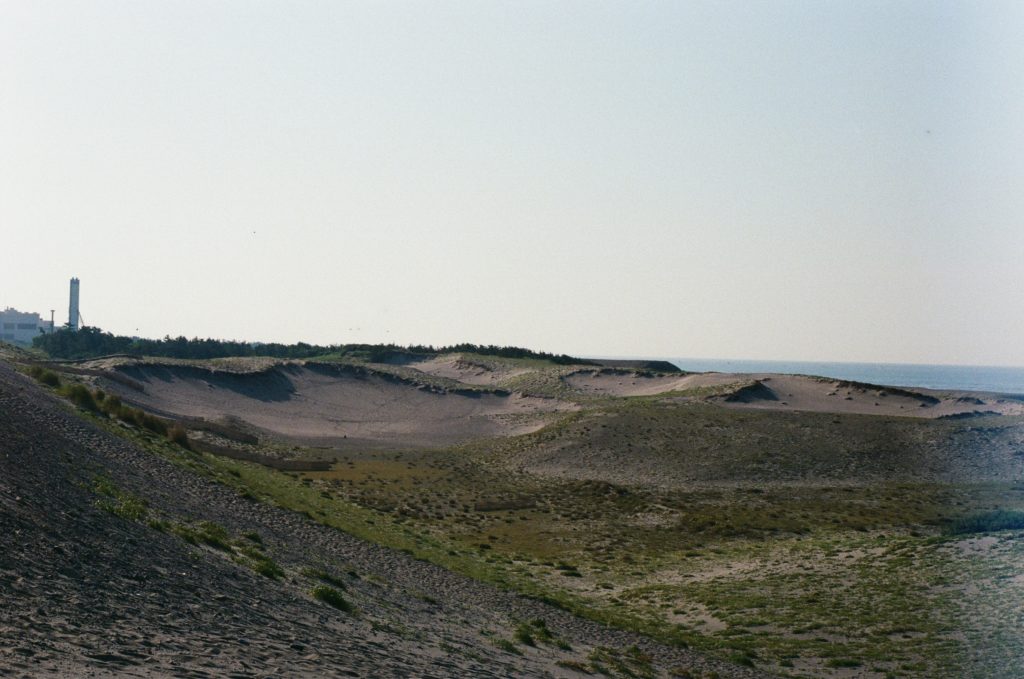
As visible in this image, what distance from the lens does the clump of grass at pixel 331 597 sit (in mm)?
15492

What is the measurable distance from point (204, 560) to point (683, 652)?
895cm

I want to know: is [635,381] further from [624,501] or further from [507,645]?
[507,645]

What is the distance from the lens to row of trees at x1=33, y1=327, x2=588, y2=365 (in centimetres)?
7662

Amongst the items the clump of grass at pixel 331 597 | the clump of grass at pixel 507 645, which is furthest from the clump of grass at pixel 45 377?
the clump of grass at pixel 507 645

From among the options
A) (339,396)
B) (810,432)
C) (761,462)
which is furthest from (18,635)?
(339,396)

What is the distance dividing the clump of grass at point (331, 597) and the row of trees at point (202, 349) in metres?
62.0

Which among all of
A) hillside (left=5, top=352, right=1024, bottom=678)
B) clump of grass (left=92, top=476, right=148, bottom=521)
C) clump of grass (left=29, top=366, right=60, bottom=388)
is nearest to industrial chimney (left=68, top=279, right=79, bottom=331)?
hillside (left=5, top=352, right=1024, bottom=678)

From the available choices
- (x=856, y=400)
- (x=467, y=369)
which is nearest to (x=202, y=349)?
(x=467, y=369)

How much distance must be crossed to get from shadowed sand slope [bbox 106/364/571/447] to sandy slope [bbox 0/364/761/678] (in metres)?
29.0

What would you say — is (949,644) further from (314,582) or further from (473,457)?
(473,457)

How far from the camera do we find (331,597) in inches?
616

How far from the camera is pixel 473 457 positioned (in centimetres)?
4766

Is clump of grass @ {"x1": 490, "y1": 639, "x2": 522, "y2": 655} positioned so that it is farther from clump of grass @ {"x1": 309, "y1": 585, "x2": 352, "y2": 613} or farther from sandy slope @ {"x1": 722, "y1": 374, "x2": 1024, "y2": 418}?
sandy slope @ {"x1": 722, "y1": 374, "x2": 1024, "y2": 418}

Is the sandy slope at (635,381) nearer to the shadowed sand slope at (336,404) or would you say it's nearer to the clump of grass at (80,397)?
the shadowed sand slope at (336,404)
